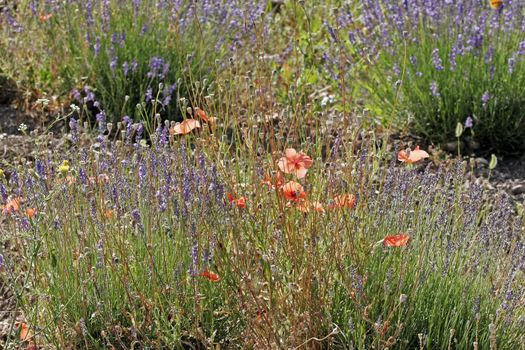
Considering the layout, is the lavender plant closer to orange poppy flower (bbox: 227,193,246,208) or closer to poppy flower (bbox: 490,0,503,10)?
orange poppy flower (bbox: 227,193,246,208)

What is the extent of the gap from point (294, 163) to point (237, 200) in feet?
0.69

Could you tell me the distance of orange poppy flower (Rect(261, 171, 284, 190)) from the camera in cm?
274

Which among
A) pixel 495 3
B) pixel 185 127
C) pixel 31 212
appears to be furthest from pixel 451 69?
pixel 31 212

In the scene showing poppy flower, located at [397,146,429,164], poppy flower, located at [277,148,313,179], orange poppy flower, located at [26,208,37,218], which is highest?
poppy flower, located at [277,148,313,179]

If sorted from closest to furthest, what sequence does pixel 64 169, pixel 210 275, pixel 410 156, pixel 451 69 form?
pixel 64 169, pixel 210 275, pixel 410 156, pixel 451 69

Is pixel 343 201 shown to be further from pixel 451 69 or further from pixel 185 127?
pixel 451 69

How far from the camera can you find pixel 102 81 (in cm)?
475

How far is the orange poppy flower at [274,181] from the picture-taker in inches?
108

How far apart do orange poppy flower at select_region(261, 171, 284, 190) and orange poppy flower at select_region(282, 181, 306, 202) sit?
0.8 inches

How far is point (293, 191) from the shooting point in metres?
2.78

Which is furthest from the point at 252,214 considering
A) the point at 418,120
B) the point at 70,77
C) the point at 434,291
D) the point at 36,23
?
the point at 36,23

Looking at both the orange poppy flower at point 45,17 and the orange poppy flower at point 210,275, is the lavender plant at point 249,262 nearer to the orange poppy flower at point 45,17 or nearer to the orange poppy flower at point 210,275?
the orange poppy flower at point 210,275

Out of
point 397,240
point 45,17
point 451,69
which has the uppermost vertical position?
point 45,17

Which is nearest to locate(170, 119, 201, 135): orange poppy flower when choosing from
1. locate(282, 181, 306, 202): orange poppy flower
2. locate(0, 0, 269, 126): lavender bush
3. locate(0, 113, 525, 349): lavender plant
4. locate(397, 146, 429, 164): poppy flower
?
locate(0, 113, 525, 349): lavender plant
